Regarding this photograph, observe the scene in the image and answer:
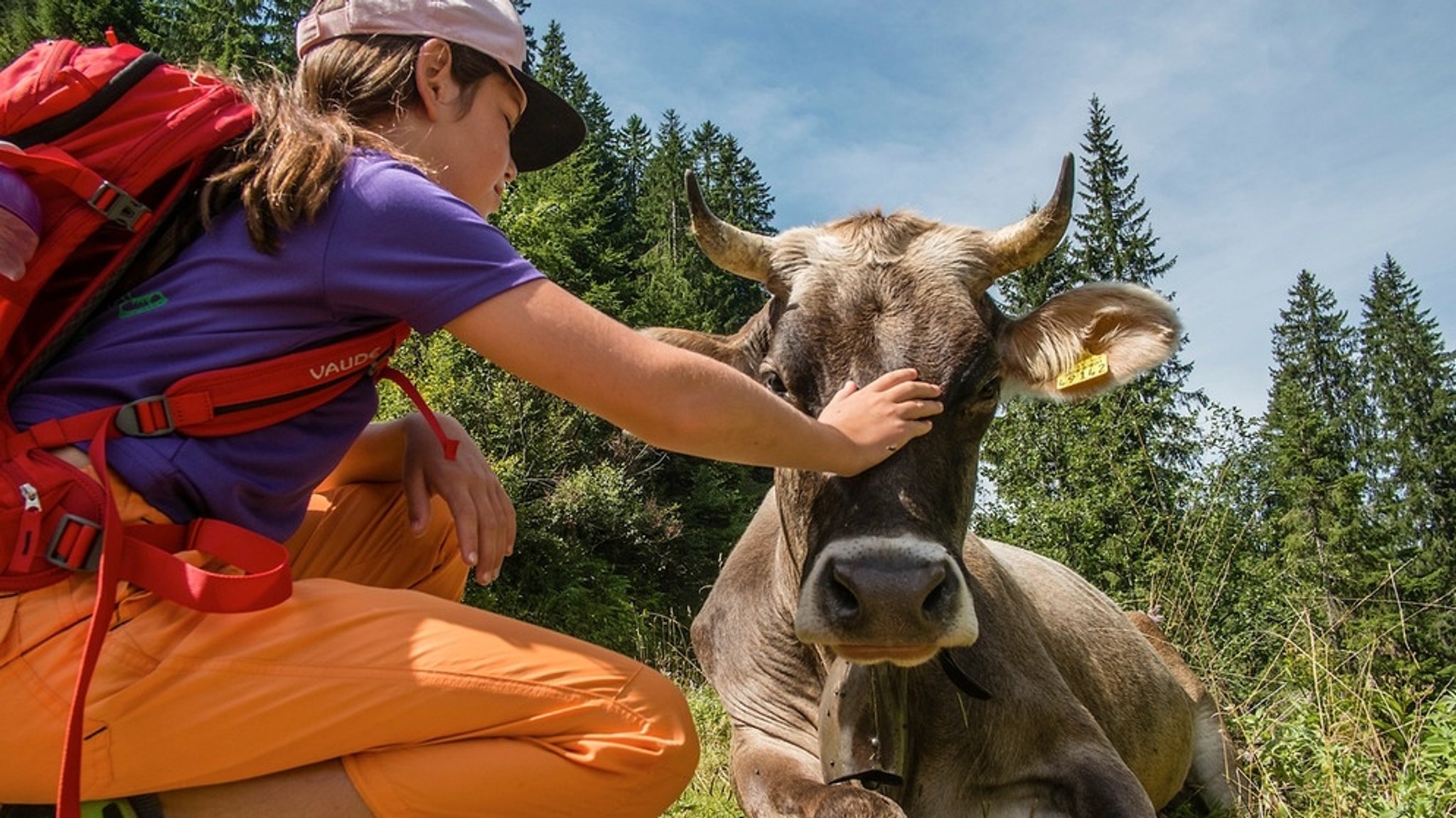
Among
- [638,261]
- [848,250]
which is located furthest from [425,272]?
[638,261]

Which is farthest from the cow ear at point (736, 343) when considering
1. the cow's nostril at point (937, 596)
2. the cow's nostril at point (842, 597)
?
the cow's nostril at point (937, 596)

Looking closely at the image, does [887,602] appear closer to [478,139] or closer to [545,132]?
[478,139]

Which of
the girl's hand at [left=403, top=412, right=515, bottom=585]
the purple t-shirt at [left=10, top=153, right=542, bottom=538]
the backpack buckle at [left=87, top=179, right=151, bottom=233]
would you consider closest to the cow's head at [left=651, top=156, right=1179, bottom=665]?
the girl's hand at [left=403, top=412, right=515, bottom=585]

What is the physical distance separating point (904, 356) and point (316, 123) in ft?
6.01

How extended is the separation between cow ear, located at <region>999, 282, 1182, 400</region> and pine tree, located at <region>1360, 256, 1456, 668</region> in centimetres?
5096

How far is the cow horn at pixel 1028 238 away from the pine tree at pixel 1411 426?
168ft

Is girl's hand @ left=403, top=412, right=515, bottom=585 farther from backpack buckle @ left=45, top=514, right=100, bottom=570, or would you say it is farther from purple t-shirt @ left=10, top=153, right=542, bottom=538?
backpack buckle @ left=45, top=514, right=100, bottom=570

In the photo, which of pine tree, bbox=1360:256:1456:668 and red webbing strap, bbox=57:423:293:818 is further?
pine tree, bbox=1360:256:1456:668

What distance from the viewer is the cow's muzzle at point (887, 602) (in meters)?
2.78

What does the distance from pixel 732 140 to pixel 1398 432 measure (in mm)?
44525

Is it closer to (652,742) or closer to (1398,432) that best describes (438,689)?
(652,742)

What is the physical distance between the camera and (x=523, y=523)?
24984 millimetres

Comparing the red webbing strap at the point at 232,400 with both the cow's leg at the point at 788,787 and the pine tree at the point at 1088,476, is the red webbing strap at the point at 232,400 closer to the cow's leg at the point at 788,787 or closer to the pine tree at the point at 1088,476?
the cow's leg at the point at 788,787

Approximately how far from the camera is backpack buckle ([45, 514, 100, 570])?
1.84 metres
